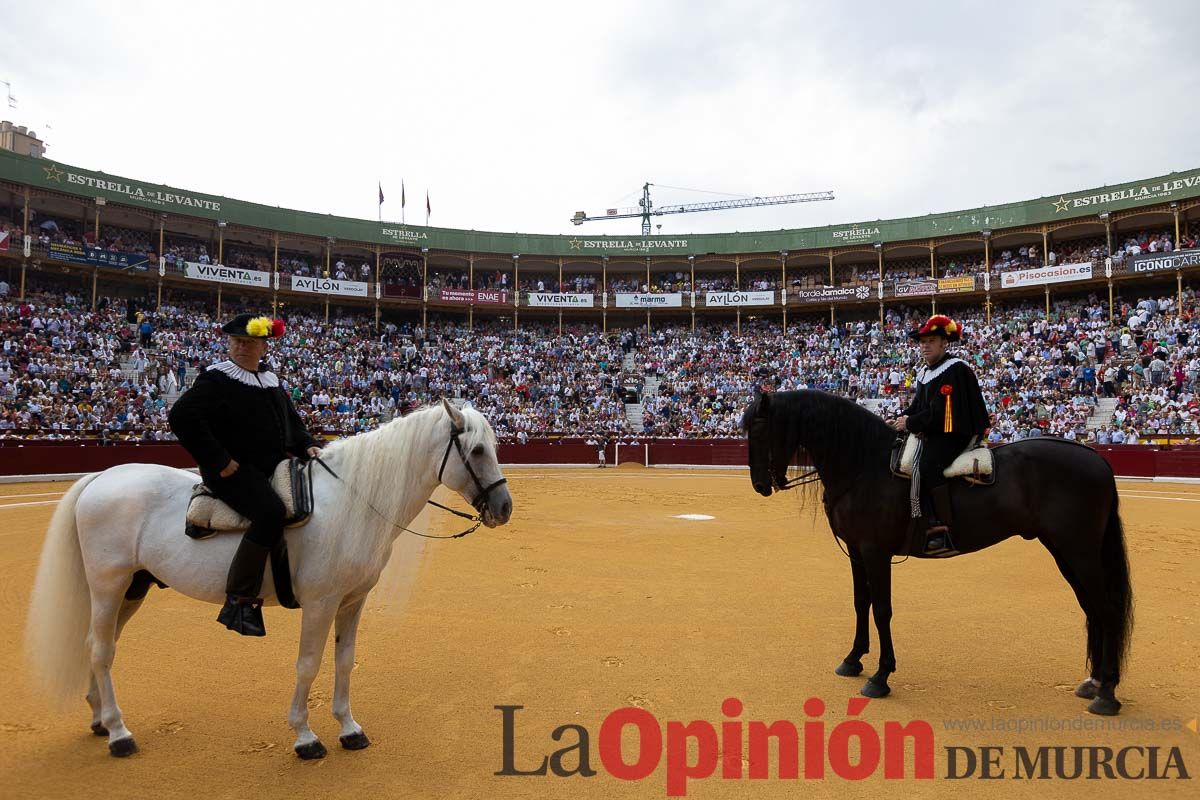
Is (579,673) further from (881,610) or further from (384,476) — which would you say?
(881,610)

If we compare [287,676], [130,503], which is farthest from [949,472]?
[130,503]

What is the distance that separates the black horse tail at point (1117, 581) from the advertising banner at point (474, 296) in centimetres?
3454

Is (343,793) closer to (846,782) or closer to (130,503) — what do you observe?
(130,503)

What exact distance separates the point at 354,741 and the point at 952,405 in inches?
166

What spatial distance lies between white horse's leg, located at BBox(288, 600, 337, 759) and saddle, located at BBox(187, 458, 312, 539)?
462 millimetres

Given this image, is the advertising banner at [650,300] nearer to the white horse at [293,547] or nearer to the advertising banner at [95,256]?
the advertising banner at [95,256]

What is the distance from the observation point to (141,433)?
20516mm

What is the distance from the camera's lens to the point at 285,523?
3.36m

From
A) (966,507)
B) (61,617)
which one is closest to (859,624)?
(966,507)

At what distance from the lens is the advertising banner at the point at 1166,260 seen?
26.9m

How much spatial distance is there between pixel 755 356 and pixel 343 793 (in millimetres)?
32520

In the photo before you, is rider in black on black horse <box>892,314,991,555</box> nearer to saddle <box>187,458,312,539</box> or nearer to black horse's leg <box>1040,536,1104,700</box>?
black horse's leg <box>1040,536,1104,700</box>

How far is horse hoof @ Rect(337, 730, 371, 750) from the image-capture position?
11.1 ft

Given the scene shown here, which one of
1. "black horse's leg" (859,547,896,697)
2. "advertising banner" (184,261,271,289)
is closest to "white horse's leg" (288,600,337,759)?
"black horse's leg" (859,547,896,697)
